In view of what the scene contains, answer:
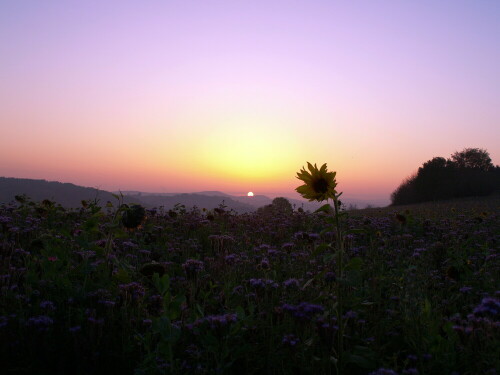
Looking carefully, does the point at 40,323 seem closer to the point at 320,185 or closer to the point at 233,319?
the point at 233,319

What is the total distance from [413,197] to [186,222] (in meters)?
29.5

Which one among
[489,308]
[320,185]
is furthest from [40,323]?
[489,308]

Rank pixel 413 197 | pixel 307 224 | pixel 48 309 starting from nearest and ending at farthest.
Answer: pixel 48 309 < pixel 307 224 < pixel 413 197

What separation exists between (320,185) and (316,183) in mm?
44

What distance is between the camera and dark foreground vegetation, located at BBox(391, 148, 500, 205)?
1240 inches

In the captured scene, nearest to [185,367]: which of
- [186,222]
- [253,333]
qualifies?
[253,333]

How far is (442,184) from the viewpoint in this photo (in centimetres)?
3266

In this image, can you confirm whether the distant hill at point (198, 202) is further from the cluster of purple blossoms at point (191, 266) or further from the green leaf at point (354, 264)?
the green leaf at point (354, 264)

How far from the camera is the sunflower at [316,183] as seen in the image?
369 cm

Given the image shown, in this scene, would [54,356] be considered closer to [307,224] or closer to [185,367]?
[185,367]

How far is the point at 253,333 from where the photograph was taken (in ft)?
11.3

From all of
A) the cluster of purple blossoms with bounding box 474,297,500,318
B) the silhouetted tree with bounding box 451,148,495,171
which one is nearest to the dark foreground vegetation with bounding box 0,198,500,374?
the cluster of purple blossoms with bounding box 474,297,500,318

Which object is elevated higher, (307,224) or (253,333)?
(307,224)

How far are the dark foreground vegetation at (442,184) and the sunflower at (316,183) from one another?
30.3 meters
